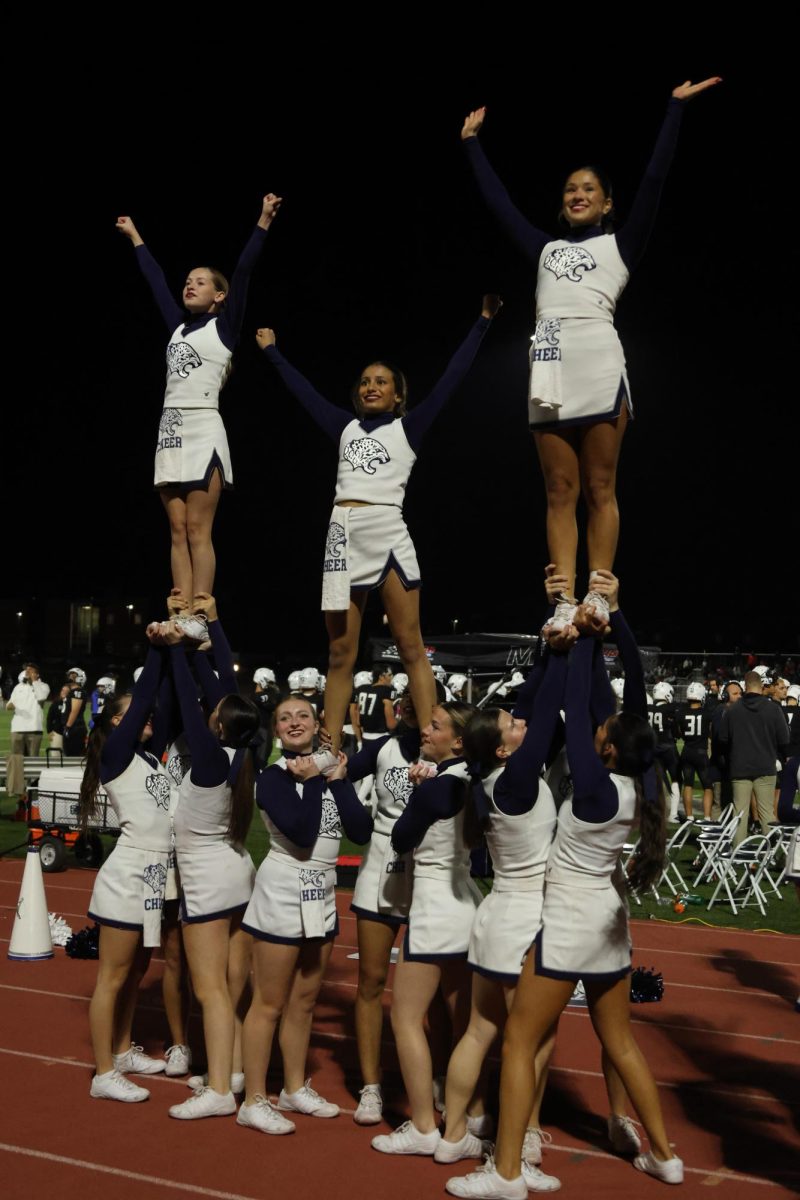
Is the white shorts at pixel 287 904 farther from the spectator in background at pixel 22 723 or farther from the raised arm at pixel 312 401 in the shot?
the spectator in background at pixel 22 723

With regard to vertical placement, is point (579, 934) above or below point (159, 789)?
below

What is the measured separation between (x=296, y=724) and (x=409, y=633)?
815 millimetres

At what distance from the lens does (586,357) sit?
4.77 meters

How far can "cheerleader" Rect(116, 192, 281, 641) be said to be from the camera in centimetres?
582

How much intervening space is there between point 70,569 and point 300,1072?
1460 inches

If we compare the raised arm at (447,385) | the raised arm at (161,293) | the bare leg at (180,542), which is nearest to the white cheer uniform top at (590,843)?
the raised arm at (447,385)

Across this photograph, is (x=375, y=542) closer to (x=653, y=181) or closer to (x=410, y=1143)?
(x=653, y=181)

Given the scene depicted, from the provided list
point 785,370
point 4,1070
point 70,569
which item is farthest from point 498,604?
point 4,1070

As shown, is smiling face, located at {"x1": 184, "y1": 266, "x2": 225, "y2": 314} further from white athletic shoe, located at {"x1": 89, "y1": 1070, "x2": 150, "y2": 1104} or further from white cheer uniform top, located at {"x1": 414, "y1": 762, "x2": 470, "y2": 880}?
white athletic shoe, located at {"x1": 89, "y1": 1070, "x2": 150, "y2": 1104}

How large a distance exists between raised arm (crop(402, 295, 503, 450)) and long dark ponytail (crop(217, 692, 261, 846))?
1.44 m

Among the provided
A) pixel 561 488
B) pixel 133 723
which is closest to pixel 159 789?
pixel 133 723

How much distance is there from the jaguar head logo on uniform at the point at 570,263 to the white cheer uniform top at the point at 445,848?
6.48 ft

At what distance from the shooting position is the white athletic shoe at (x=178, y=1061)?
19.5ft

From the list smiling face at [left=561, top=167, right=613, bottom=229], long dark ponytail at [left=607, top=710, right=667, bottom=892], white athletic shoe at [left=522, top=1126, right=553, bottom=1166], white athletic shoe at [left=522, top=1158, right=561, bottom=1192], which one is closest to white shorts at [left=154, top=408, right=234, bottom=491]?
smiling face at [left=561, top=167, right=613, bottom=229]
